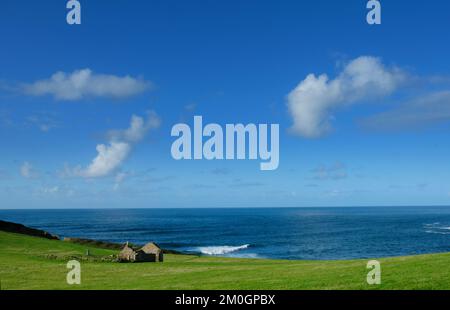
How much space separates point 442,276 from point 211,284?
13.0 metres

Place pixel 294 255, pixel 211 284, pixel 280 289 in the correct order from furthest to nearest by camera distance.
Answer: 1. pixel 294 255
2. pixel 211 284
3. pixel 280 289

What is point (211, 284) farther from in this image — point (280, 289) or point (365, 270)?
point (365, 270)

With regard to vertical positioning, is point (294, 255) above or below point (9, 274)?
below

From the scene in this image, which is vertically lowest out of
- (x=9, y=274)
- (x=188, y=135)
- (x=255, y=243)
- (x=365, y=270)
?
(x=255, y=243)

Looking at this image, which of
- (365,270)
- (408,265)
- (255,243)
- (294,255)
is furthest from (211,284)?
(255,243)

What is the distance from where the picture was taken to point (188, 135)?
2798 centimetres
